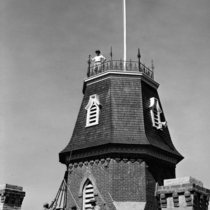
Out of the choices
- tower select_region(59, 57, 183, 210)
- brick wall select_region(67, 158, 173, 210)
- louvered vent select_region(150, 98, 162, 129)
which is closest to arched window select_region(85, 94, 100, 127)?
tower select_region(59, 57, 183, 210)

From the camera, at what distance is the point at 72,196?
19.7m

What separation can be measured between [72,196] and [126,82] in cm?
708

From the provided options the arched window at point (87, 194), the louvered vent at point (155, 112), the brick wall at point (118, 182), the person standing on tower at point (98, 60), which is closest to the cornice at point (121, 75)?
the person standing on tower at point (98, 60)

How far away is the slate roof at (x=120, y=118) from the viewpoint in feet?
64.7

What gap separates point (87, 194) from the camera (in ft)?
63.3

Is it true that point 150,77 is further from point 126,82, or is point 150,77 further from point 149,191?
Result: point 149,191

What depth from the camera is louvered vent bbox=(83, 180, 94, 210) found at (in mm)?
19062

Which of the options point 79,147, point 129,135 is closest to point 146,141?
point 129,135

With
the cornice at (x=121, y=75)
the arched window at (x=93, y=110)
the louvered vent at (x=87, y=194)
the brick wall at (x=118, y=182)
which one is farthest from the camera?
the cornice at (x=121, y=75)

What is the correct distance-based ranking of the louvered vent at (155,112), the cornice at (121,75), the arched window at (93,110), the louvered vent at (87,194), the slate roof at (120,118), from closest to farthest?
the louvered vent at (87,194)
the slate roof at (120,118)
the arched window at (93,110)
the louvered vent at (155,112)
the cornice at (121,75)

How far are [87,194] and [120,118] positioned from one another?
437cm

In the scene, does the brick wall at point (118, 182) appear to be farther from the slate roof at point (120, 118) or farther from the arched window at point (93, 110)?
the arched window at point (93, 110)

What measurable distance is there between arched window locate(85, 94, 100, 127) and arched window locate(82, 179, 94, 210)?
11.2 feet

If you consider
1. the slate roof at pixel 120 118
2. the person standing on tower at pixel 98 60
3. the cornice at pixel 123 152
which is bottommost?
the cornice at pixel 123 152
